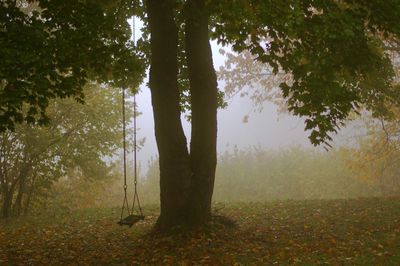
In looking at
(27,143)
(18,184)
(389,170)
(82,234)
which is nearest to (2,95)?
(82,234)

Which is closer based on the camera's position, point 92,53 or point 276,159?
point 92,53

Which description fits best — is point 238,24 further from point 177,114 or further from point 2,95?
point 2,95

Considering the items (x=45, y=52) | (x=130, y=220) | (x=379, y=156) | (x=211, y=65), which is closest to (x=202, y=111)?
(x=211, y=65)

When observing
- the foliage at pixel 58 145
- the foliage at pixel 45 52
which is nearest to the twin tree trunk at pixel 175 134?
the foliage at pixel 45 52

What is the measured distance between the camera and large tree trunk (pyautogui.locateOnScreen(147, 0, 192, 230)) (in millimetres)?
9047

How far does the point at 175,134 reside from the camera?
9055 mm

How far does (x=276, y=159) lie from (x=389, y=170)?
7180mm

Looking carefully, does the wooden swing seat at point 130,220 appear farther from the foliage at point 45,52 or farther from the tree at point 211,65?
the foliage at point 45,52

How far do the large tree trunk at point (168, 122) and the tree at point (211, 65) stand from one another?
0.8 inches

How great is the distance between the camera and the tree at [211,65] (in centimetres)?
795

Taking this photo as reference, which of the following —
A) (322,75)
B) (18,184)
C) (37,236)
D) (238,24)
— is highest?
(238,24)

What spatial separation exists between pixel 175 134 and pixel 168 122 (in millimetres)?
289

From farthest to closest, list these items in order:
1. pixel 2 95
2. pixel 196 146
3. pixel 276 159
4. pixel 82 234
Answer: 1. pixel 276 159
2. pixel 82 234
3. pixel 196 146
4. pixel 2 95

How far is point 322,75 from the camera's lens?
8664 millimetres
